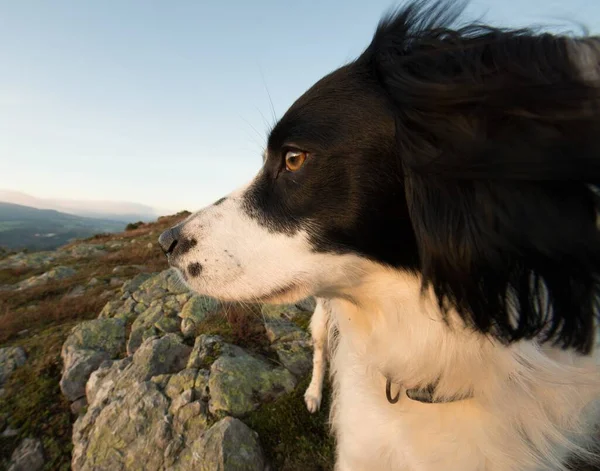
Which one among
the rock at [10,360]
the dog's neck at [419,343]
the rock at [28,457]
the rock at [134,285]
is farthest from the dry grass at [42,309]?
the dog's neck at [419,343]

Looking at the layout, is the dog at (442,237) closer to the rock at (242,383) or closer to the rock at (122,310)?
the rock at (242,383)

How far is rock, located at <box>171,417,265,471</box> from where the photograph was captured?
10.5ft

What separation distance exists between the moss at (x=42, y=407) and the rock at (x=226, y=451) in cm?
223

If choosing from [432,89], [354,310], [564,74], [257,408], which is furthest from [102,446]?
[564,74]

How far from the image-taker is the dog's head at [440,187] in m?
1.15

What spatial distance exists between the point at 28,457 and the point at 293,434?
3.61 meters

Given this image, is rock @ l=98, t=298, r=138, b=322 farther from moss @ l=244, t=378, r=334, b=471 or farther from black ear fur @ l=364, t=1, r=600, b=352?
black ear fur @ l=364, t=1, r=600, b=352

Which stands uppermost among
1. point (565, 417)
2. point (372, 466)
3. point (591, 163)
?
point (591, 163)

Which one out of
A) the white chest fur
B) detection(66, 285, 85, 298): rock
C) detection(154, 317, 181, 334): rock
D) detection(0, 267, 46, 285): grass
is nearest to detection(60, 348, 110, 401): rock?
detection(154, 317, 181, 334): rock

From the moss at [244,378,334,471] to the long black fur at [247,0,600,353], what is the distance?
2624 mm

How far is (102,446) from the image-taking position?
3.95m

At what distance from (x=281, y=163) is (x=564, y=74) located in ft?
3.90

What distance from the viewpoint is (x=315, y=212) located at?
1.73 metres

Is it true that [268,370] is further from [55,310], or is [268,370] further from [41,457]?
[55,310]
